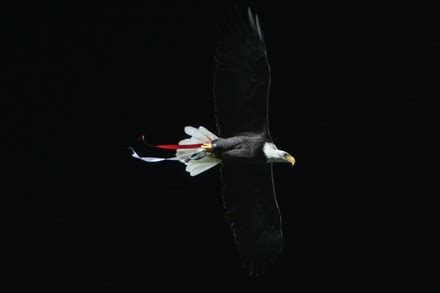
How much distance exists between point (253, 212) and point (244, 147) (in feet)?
1.35

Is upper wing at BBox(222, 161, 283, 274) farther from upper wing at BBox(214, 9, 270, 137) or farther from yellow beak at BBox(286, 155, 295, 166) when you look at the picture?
upper wing at BBox(214, 9, 270, 137)

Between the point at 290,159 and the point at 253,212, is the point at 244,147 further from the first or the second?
the point at 253,212

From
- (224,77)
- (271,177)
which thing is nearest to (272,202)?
(271,177)

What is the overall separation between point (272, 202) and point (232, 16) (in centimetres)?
98

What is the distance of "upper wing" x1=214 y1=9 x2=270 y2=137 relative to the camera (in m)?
4.07

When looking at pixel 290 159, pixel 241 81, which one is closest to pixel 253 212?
pixel 290 159

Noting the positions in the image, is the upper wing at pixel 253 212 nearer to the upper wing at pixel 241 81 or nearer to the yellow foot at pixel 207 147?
the yellow foot at pixel 207 147

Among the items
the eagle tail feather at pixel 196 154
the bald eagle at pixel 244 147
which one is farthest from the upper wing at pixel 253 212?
the eagle tail feather at pixel 196 154

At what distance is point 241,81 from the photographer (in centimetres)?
412

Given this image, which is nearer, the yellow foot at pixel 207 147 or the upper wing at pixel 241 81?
the upper wing at pixel 241 81

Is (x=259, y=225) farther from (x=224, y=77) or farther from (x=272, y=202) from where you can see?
(x=224, y=77)

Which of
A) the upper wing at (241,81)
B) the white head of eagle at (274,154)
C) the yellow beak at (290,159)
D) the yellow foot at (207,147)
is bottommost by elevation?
the yellow beak at (290,159)

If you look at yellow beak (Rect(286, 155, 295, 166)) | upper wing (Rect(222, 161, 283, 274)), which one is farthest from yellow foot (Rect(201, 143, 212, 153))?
yellow beak (Rect(286, 155, 295, 166))

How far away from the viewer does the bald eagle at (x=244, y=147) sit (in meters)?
4.09
